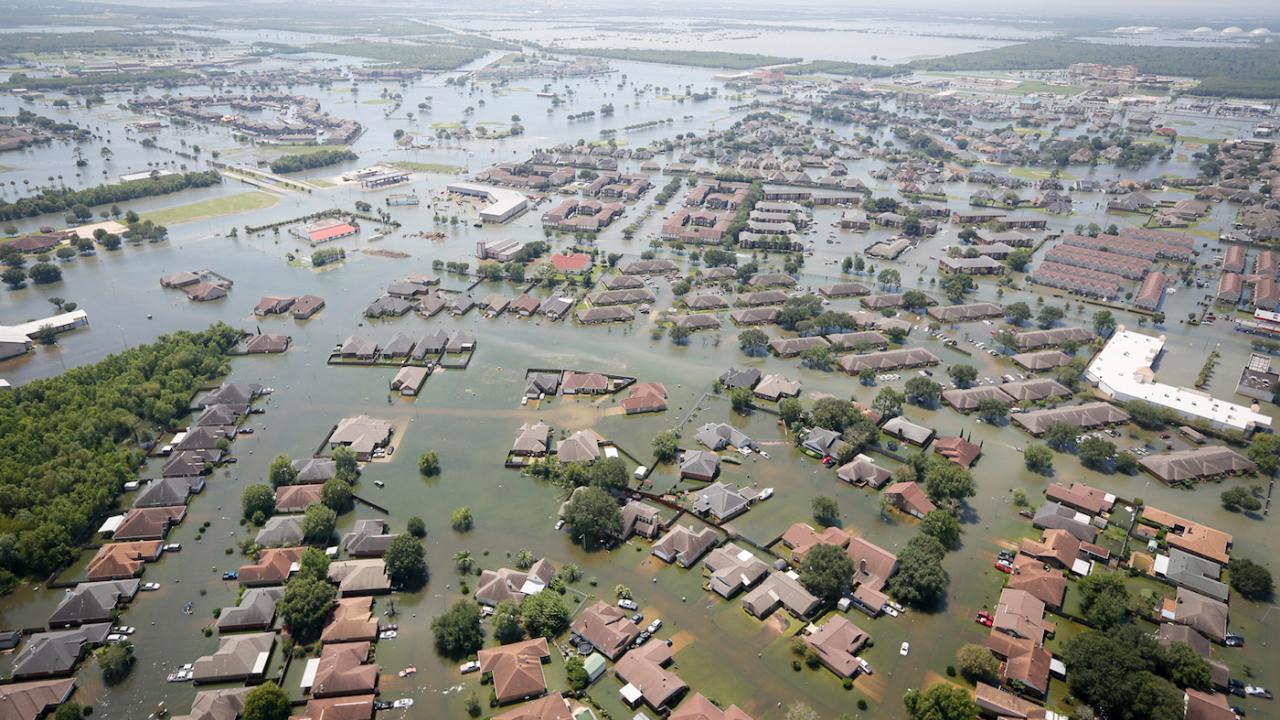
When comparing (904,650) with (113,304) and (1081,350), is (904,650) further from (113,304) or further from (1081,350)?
(113,304)

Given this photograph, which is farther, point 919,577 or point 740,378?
point 740,378

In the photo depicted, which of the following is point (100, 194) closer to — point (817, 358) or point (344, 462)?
point (344, 462)

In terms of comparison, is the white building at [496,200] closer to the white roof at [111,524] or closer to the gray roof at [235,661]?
the white roof at [111,524]

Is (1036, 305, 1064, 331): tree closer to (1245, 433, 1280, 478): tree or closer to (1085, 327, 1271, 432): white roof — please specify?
(1085, 327, 1271, 432): white roof

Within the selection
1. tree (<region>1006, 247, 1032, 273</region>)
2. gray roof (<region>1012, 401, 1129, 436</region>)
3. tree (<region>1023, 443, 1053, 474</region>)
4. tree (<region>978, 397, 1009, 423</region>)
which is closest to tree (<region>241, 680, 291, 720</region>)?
tree (<region>1023, 443, 1053, 474</region>)

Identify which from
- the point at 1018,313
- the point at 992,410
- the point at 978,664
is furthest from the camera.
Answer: the point at 1018,313

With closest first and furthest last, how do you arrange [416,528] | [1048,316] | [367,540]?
[367,540], [416,528], [1048,316]

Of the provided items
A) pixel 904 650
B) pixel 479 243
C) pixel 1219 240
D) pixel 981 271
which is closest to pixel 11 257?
pixel 479 243

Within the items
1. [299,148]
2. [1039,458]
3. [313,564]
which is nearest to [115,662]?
[313,564]
